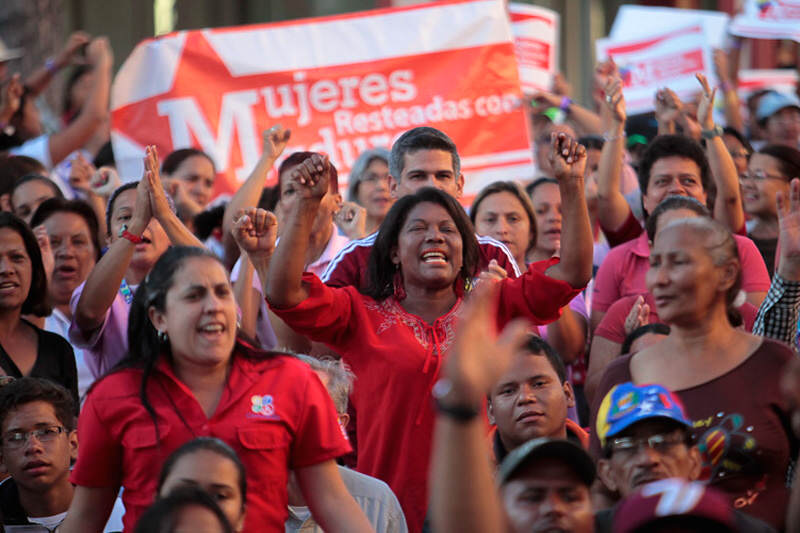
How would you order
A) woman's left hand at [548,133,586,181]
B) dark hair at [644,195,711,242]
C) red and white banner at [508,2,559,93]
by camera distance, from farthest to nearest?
red and white banner at [508,2,559,93]
dark hair at [644,195,711,242]
woman's left hand at [548,133,586,181]

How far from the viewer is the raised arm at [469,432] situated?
3.01m

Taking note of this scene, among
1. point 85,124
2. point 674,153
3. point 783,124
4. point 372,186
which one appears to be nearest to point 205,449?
point 674,153

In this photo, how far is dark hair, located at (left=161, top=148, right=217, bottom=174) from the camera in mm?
7562

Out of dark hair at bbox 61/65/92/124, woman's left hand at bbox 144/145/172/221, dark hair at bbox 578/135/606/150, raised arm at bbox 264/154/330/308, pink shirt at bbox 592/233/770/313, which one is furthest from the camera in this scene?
dark hair at bbox 61/65/92/124

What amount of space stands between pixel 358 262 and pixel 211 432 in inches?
62.1

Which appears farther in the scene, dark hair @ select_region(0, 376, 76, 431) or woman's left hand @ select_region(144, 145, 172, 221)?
woman's left hand @ select_region(144, 145, 172, 221)

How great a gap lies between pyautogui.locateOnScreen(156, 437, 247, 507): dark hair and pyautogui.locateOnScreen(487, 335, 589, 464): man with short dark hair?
1.20 m

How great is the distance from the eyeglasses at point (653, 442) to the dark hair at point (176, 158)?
13.6 feet

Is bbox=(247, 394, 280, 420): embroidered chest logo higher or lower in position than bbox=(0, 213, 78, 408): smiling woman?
higher

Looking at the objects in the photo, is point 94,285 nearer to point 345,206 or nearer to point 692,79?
point 345,206

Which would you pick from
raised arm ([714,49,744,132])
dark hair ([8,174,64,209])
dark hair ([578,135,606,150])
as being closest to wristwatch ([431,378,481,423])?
dark hair ([8,174,64,209])

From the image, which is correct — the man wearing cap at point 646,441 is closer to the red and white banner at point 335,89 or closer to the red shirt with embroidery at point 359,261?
the red shirt with embroidery at point 359,261

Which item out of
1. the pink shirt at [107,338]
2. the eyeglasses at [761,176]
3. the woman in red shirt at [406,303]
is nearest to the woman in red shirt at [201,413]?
the woman in red shirt at [406,303]

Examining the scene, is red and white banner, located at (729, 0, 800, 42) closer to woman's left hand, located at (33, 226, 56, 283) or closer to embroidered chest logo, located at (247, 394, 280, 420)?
woman's left hand, located at (33, 226, 56, 283)
